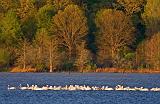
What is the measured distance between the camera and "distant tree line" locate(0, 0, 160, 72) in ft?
365

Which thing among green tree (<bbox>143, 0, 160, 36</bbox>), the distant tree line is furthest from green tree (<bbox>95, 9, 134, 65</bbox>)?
green tree (<bbox>143, 0, 160, 36</bbox>)

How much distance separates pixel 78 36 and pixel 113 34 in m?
5.48

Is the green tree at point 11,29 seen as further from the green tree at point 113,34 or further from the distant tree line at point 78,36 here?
the green tree at point 113,34

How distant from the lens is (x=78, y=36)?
11531 centimetres

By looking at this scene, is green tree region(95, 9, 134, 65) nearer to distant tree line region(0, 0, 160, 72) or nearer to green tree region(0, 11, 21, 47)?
distant tree line region(0, 0, 160, 72)

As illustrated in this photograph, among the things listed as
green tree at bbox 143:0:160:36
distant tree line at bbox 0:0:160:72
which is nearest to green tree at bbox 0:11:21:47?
distant tree line at bbox 0:0:160:72

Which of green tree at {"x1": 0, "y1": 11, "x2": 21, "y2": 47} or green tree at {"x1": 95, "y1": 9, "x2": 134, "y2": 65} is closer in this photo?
green tree at {"x1": 95, "y1": 9, "x2": 134, "y2": 65}

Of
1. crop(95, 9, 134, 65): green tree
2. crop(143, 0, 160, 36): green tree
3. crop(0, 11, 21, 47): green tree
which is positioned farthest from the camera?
crop(0, 11, 21, 47): green tree

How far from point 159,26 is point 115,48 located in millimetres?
8037

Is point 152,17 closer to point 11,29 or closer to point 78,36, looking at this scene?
point 78,36

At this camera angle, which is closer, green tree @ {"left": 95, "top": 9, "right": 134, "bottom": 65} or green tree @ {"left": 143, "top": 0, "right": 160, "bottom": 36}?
green tree @ {"left": 95, "top": 9, "right": 134, "bottom": 65}

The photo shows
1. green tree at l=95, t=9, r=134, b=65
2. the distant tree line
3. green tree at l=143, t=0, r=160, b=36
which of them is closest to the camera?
the distant tree line

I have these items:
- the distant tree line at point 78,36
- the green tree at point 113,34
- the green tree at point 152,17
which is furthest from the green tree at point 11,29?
the green tree at point 152,17

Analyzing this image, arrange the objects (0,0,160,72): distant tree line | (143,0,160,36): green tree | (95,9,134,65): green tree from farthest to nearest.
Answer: (143,0,160,36): green tree, (95,9,134,65): green tree, (0,0,160,72): distant tree line
